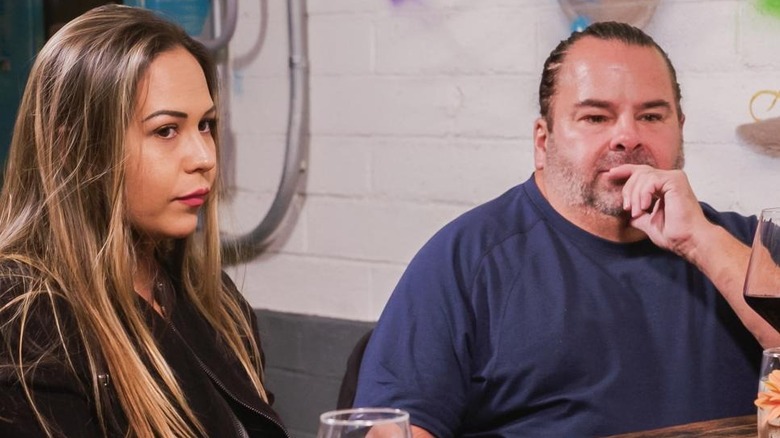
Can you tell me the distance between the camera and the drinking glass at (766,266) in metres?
1.39

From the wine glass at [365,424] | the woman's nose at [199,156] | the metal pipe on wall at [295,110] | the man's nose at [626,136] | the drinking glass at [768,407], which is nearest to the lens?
the wine glass at [365,424]

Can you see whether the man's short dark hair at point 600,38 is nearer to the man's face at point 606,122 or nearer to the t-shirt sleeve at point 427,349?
the man's face at point 606,122

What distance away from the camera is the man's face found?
1.90 metres

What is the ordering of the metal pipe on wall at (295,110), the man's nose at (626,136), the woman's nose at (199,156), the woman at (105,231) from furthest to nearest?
the metal pipe on wall at (295,110) → the man's nose at (626,136) → the woman's nose at (199,156) → the woman at (105,231)

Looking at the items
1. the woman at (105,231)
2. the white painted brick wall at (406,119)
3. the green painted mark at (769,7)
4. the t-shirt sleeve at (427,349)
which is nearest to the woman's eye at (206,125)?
the woman at (105,231)

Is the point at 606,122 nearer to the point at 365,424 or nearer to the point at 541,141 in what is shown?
the point at 541,141

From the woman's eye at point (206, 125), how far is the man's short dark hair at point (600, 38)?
2.12 ft

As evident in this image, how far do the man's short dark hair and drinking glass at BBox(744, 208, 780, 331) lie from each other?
0.60m

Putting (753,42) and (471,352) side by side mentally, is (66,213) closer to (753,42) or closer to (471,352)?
(471,352)

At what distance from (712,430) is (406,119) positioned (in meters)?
1.29

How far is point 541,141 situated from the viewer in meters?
2.00

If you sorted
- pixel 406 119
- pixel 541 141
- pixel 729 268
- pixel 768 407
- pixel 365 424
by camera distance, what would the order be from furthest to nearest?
1. pixel 406 119
2. pixel 541 141
3. pixel 729 268
4. pixel 768 407
5. pixel 365 424

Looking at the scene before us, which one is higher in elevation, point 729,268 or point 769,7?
point 769,7

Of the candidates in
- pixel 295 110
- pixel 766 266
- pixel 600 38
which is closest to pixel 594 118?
pixel 600 38
